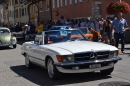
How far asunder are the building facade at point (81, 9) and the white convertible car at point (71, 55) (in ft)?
64.8

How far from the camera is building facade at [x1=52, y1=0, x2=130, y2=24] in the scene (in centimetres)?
2894

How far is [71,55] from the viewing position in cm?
788

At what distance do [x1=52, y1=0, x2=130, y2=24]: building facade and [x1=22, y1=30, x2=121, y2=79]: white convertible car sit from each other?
1975 centimetres

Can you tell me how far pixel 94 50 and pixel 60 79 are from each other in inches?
51.1

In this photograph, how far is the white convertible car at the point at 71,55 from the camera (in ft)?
25.9

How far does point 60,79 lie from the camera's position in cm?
849

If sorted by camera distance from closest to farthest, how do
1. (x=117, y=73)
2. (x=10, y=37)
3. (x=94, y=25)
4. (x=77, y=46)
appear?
(x=77, y=46) < (x=117, y=73) < (x=10, y=37) < (x=94, y=25)

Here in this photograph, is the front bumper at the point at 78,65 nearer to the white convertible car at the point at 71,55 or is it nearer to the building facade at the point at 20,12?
the white convertible car at the point at 71,55

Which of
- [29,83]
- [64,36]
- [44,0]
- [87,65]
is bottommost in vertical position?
[29,83]

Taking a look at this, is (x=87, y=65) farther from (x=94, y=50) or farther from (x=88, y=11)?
(x=88, y=11)

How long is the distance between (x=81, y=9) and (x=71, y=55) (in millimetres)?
23641

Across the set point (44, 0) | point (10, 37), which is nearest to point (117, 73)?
→ point (10, 37)

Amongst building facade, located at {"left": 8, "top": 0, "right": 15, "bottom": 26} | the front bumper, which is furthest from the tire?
building facade, located at {"left": 8, "top": 0, "right": 15, "bottom": 26}

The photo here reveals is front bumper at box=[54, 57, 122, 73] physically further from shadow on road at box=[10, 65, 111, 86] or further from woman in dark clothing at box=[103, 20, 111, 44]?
woman in dark clothing at box=[103, 20, 111, 44]
